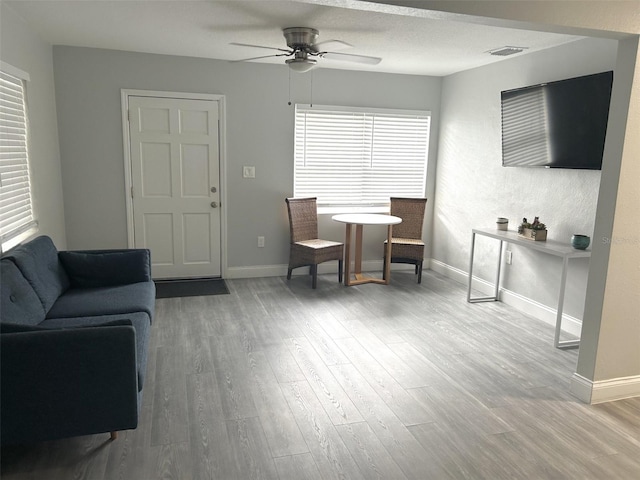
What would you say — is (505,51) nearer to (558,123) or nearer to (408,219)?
(558,123)

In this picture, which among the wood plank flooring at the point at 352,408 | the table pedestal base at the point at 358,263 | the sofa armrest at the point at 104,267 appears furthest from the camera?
the table pedestal base at the point at 358,263

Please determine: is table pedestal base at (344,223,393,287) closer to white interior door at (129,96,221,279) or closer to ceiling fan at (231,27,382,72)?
white interior door at (129,96,221,279)

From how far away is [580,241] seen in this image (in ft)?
12.1

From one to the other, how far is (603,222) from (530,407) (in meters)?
1.14

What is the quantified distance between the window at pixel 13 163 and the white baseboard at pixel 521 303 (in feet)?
13.8

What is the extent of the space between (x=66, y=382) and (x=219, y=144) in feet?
11.3

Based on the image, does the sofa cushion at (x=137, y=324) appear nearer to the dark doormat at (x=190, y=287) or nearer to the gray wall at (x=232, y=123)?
the dark doormat at (x=190, y=287)

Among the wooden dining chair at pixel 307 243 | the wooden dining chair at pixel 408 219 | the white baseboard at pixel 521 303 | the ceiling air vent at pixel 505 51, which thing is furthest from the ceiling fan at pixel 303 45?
the white baseboard at pixel 521 303

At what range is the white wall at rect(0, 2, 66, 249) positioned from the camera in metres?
3.34

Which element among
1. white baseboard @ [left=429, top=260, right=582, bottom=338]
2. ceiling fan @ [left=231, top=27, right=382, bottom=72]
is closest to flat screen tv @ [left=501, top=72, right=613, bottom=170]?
white baseboard @ [left=429, top=260, right=582, bottom=338]

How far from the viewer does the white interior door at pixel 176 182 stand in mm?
4887

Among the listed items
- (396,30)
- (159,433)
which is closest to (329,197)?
(396,30)

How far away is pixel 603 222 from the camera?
2.71 metres

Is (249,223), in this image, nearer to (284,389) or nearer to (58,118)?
(58,118)
